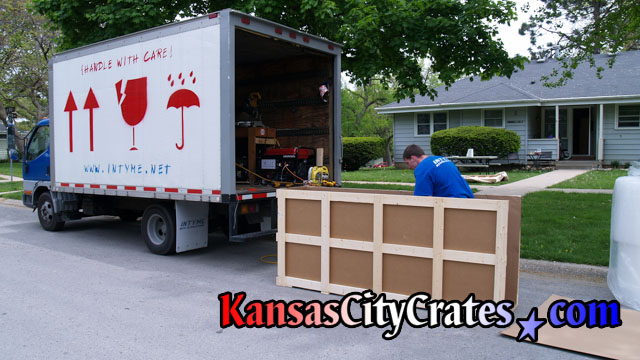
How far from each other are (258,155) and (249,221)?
2052 millimetres

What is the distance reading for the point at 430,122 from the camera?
82.6 feet

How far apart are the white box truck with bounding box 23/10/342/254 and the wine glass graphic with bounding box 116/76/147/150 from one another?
2cm

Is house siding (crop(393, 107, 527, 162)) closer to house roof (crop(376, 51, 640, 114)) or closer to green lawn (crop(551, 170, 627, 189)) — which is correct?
house roof (crop(376, 51, 640, 114))

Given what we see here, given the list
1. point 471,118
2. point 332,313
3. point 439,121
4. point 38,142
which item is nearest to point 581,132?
point 471,118

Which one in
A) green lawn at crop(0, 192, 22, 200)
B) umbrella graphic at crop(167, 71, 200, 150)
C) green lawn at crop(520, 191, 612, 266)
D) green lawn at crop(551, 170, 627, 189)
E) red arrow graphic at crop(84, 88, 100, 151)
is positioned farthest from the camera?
green lawn at crop(0, 192, 22, 200)

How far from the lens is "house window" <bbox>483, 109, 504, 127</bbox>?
77.4 ft

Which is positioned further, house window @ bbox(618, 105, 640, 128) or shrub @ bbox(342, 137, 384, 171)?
shrub @ bbox(342, 137, 384, 171)

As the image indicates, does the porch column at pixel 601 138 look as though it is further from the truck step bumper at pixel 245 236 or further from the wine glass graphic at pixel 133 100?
the wine glass graphic at pixel 133 100

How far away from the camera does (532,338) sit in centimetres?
442

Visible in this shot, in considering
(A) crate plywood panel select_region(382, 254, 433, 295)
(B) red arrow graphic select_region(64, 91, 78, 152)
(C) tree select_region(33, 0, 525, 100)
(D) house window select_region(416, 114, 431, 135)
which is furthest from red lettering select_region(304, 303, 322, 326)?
(D) house window select_region(416, 114, 431, 135)

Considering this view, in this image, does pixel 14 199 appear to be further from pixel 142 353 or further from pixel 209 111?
pixel 142 353

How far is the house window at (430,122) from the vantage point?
2502 cm

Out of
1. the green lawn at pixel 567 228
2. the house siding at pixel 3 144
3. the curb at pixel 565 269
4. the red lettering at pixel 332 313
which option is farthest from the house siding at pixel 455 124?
the house siding at pixel 3 144

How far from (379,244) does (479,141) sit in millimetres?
17162
